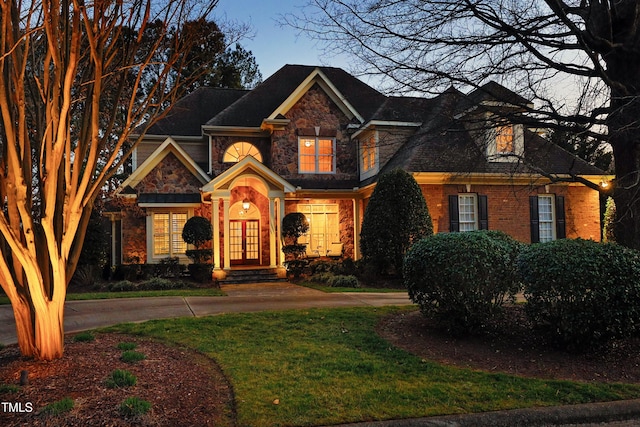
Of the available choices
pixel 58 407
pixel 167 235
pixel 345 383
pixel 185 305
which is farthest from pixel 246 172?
pixel 58 407

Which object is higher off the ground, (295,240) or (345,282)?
(295,240)

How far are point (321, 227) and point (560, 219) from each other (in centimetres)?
913

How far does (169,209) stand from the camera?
1744 centimetres

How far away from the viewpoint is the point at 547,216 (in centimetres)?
1717

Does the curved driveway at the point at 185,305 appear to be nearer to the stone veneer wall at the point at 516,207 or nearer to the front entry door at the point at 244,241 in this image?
the stone veneer wall at the point at 516,207

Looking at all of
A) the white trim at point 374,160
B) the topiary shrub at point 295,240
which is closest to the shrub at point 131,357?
the topiary shrub at point 295,240

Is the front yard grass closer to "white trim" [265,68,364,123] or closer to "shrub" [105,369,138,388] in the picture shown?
"shrub" [105,369,138,388]

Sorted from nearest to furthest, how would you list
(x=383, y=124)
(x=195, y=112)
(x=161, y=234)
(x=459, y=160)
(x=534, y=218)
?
(x=459, y=160) < (x=534, y=218) < (x=383, y=124) < (x=161, y=234) < (x=195, y=112)

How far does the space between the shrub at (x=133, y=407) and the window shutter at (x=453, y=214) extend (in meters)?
13.5

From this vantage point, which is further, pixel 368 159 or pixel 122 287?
pixel 368 159

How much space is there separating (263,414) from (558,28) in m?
7.42

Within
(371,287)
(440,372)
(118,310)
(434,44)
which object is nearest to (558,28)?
(434,44)

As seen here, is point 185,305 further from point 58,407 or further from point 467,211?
point 467,211

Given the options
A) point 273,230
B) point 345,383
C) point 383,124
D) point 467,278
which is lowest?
point 345,383
